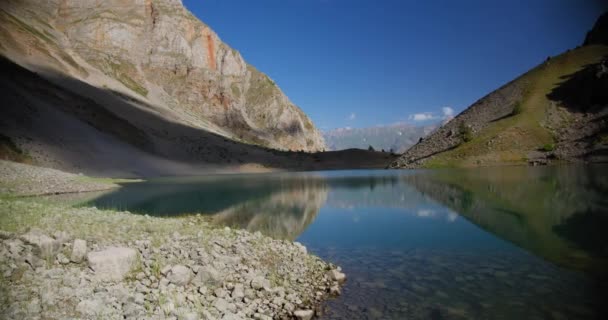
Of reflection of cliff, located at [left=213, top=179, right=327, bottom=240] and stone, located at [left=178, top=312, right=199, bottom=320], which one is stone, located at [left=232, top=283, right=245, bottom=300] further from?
reflection of cliff, located at [left=213, top=179, right=327, bottom=240]

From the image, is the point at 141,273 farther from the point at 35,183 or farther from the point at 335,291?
the point at 35,183

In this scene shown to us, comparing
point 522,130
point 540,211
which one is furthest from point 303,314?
point 522,130

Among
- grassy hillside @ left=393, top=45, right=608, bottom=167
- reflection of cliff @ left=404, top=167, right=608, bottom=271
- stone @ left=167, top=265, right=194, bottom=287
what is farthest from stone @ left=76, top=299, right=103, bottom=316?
grassy hillside @ left=393, top=45, right=608, bottom=167

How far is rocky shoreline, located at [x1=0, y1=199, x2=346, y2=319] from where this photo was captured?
25.6 feet

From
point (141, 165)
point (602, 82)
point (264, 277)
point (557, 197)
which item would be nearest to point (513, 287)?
point (264, 277)

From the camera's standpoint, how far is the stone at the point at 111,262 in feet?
30.0

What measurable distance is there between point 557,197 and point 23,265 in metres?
35.0

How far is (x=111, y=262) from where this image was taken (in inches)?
370

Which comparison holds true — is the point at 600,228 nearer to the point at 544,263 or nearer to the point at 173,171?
the point at 544,263

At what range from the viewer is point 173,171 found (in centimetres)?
9162

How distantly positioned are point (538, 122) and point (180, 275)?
97959mm

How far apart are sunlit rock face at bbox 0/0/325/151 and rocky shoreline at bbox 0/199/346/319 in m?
116

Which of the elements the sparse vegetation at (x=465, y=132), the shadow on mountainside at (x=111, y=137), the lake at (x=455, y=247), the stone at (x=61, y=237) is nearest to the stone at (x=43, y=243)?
the stone at (x=61, y=237)

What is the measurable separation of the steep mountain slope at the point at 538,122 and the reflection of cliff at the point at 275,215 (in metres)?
62.9
